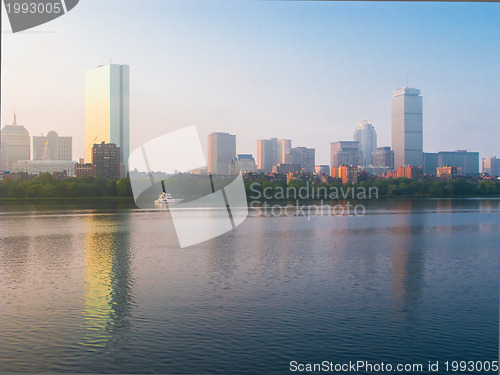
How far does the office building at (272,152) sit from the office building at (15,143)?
21.0m

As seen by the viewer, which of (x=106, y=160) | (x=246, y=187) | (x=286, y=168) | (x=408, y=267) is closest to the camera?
(x=408, y=267)

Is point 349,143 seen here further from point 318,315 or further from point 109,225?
point 318,315

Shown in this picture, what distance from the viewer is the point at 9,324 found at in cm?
599

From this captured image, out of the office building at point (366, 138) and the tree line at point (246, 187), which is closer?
the tree line at point (246, 187)

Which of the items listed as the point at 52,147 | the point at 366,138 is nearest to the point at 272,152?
the point at 366,138

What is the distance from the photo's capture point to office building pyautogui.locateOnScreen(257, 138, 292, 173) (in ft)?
145

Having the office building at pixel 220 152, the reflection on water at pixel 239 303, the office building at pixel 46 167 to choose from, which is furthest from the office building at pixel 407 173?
the reflection on water at pixel 239 303

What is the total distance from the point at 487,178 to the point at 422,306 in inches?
1671

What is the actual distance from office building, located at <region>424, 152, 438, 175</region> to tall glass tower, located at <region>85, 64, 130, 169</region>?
28689 mm

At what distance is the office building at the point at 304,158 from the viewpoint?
149 feet

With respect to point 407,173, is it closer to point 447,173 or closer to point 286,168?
point 447,173

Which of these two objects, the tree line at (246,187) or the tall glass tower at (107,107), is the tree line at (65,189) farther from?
the tall glass tower at (107,107)

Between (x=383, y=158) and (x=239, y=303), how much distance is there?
4913cm

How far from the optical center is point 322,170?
4944 cm
